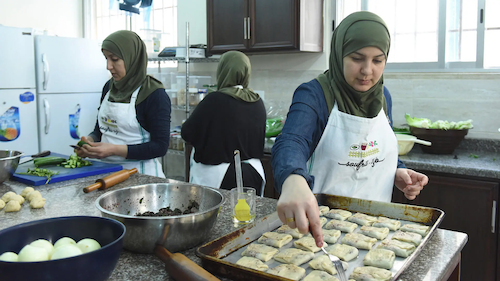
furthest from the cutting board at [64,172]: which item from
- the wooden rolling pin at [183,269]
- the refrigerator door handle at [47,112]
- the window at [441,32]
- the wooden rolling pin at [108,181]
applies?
the window at [441,32]

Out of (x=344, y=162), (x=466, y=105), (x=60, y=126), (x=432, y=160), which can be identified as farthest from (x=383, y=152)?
(x=60, y=126)

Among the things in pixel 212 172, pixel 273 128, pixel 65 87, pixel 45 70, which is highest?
pixel 45 70

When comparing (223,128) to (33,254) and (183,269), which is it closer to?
(183,269)

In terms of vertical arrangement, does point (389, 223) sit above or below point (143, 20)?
below

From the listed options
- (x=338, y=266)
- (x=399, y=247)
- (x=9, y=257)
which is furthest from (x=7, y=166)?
(x=399, y=247)

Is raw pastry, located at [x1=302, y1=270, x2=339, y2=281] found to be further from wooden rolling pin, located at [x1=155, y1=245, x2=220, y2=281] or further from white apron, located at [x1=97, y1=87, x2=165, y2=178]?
white apron, located at [x1=97, y1=87, x2=165, y2=178]

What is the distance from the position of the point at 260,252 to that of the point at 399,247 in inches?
16.5

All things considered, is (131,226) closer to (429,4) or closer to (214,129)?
(214,129)

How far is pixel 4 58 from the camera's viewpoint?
4.03m

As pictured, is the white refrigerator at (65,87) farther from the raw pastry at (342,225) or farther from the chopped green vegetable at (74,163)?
the raw pastry at (342,225)

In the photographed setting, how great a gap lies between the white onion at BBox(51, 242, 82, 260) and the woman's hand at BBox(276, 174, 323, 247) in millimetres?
468

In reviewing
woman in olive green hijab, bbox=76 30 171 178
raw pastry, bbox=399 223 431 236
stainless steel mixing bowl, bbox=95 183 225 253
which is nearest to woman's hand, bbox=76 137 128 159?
woman in olive green hijab, bbox=76 30 171 178

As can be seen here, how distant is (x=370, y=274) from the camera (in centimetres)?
108

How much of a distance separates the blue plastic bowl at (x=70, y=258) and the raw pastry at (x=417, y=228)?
0.94m
